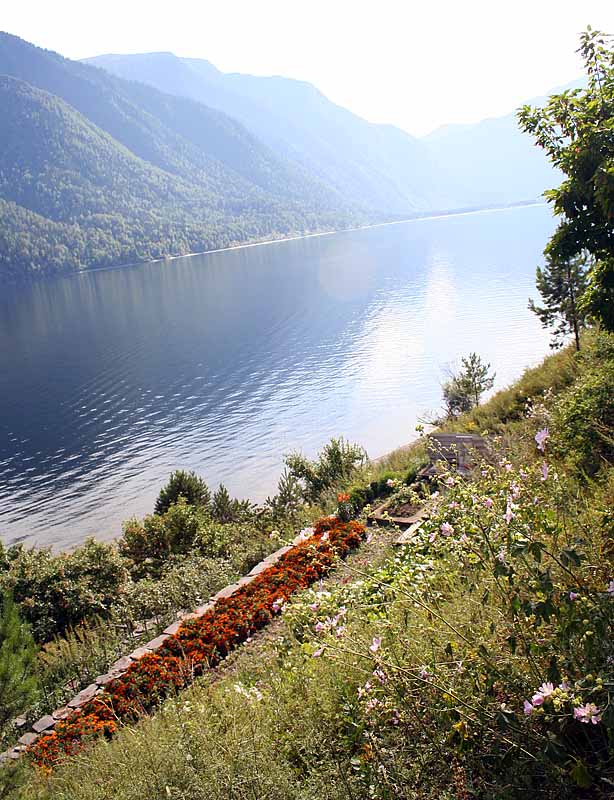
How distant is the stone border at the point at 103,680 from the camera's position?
6387 mm

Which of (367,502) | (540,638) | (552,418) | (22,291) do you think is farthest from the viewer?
(22,291)

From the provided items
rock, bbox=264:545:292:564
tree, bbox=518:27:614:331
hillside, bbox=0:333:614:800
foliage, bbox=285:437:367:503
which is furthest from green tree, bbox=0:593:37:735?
foliage, bbox=285:437:367:503

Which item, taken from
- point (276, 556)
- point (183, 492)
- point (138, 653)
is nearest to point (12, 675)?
Answer: point (138, 653)

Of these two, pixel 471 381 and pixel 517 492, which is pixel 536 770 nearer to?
pixel 517 492

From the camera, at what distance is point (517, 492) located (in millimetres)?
3375

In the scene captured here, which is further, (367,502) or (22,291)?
(22,291)

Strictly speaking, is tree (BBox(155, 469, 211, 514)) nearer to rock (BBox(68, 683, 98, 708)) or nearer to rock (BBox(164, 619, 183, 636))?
rock (BBox(164, 619, 183, 636))

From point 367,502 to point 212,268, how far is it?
122m

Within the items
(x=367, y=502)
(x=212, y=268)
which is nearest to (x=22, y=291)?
(x=212, y=268)

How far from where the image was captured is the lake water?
28797mm

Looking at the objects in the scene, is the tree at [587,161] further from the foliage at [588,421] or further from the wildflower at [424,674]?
the wildflower at [424,674]

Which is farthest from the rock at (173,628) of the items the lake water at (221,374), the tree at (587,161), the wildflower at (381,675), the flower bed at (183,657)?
the lake water at (221,374)

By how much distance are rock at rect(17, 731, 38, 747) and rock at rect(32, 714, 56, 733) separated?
2.7 inches

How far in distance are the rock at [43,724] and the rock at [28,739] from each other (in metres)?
0.07
